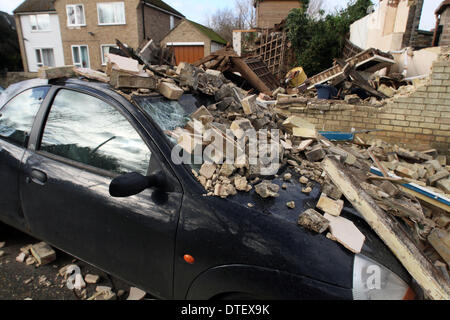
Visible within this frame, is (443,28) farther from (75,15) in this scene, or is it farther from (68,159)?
(75,15)

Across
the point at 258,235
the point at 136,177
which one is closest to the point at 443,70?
the point at 258,235

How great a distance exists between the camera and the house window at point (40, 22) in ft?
73.7

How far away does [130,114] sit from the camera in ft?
5.98

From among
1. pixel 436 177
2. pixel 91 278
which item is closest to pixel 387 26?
pixel 436 177

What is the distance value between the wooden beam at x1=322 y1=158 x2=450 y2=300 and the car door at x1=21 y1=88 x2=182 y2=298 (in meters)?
1.08

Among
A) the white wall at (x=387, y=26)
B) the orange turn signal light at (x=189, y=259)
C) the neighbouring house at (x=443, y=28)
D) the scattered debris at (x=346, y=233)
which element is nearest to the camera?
the scattered debris at (x=346, y=233)

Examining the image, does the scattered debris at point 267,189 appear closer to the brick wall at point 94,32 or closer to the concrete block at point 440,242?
the concrete block at point 440,242

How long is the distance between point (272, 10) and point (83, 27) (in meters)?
15.7

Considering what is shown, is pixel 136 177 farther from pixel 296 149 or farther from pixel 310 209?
pixel 296 149

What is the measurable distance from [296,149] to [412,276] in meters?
1.33

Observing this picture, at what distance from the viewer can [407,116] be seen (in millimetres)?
5445

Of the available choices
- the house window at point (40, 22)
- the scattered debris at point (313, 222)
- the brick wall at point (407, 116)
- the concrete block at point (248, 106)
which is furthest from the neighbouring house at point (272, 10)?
the scattered debris at point (313, 222)

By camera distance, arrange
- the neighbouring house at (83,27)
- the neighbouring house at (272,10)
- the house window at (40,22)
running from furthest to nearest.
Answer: the neighbouring house at (272,10), the house window at (40,22), the neighbouring house at (83,27)

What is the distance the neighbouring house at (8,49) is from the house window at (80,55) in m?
6.60
